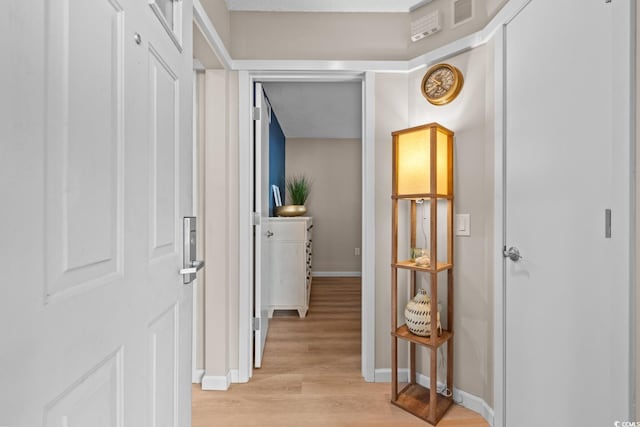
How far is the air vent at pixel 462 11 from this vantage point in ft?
5.72

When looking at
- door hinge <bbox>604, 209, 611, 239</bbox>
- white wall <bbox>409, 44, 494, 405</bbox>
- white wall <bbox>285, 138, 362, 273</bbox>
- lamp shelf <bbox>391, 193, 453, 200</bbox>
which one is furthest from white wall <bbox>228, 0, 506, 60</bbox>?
white wall <bbox>285, 138, 362, 273</bbox>

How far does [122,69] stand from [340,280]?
4.46 metres

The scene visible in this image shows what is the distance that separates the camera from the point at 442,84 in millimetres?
1831

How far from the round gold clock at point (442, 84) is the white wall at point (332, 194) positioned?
318 centimetres

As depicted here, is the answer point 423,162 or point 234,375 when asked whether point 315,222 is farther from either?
point 423,162

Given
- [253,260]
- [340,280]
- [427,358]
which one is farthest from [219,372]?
[340,280]

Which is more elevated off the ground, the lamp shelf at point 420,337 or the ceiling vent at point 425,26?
the ceiling vent at point 425,26

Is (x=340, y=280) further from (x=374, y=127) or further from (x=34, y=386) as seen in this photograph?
(x=34, y=386)

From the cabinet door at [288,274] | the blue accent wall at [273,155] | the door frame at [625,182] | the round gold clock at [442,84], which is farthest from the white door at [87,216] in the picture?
the blue accent wall at [273,155]

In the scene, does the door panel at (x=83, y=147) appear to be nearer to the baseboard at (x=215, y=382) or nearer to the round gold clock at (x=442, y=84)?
the baseboard at (x=215, y=382)

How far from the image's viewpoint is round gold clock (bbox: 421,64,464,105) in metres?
1.77

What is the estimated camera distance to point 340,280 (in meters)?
4.86

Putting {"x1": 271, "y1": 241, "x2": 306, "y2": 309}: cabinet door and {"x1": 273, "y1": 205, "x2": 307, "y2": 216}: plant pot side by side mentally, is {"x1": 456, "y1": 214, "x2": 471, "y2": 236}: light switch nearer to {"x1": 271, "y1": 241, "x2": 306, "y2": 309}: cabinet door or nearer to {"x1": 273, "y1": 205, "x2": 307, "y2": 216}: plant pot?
{"x1": 271, "y1": 241, "x2": 306, "y2": 309}: cabinet door

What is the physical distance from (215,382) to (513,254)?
6.18 feet
